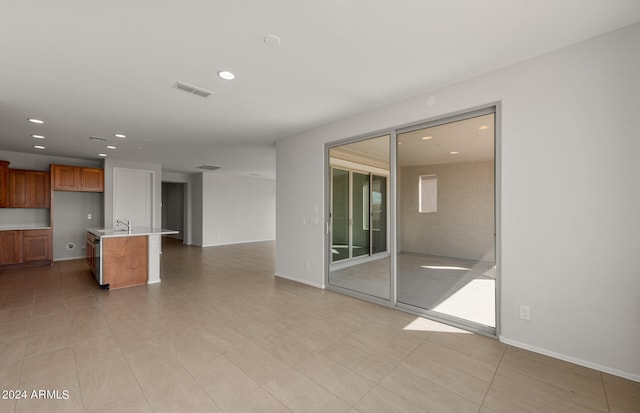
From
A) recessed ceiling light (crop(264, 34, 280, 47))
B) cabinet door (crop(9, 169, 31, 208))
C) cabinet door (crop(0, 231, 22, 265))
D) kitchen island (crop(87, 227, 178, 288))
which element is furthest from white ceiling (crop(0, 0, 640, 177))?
cabinet door (crop(0, 231, 22, 265))

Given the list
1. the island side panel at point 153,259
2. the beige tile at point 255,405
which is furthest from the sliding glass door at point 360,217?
the island side panel at point 153,259

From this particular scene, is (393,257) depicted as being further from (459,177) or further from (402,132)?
(402,132)

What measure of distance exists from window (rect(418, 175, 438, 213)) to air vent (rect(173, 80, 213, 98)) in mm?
3008

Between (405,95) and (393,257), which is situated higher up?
(405,95)

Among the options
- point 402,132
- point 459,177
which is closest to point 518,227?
point 459,177

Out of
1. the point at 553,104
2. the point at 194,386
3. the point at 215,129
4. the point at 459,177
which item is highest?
the point at 215,129

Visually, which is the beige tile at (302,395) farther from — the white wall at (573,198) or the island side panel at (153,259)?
the island side panel at (153,259)

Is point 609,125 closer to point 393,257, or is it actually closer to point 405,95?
point 405,95

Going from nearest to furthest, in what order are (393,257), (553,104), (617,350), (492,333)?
(617,350)
(553,104)
(492,333)
(393,257)

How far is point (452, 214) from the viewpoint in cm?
354

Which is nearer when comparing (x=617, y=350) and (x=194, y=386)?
(x=194, y=386)

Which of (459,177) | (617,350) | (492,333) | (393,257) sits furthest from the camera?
(393,257)

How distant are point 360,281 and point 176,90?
12.7 feet

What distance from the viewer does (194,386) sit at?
204 centimetres
